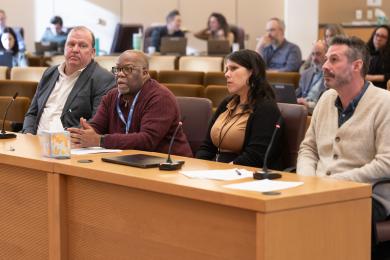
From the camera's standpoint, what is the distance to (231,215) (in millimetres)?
2686

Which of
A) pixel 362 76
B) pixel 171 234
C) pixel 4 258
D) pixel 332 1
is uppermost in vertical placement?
pixel 332 1

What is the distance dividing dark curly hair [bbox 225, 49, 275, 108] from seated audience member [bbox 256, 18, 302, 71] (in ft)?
16.4

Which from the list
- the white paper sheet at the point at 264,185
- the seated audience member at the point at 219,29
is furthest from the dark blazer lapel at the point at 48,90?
the seated audience member at the point at 219,29

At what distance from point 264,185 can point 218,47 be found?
335 inches

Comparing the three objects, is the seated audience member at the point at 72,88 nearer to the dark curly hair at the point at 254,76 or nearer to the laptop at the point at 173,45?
the dark curly hair at the point at 254,76

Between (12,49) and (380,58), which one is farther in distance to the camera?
(12,49)

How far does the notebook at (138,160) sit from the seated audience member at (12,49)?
8448 millimetres

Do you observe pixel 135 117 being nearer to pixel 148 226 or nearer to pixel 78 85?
pixel 78 85

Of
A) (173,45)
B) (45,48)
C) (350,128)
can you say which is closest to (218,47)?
(173,45)

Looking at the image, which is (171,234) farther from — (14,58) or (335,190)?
(14,58)

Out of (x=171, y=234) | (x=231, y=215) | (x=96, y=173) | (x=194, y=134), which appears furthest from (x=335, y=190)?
(x=194, y=134)

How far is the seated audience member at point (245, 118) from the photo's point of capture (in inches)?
165

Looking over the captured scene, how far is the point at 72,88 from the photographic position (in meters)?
5.19

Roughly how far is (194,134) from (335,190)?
7.03 ft
